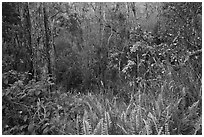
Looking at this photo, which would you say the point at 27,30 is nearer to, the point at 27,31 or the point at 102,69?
the point at 27,31

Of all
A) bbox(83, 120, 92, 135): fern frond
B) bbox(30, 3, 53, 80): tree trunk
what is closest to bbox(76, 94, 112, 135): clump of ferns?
bbox(83, 120, 92, 135): fern frond

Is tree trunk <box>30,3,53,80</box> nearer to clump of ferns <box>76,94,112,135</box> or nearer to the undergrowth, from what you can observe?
the undergrowth

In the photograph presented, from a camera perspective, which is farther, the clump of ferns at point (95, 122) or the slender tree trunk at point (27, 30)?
the slender tree trunk at point (27, 30)

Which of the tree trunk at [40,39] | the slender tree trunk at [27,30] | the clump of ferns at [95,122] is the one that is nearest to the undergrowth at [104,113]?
the clump of ferns at [95,122]

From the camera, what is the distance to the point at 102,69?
18.4 ft

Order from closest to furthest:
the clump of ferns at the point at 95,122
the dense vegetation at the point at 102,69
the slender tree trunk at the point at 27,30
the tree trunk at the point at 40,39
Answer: the clump of ferns at the point at 95,122 < the dense vegetation at the point at 102,69 < the tree trunk at the point at 40,39 < the slender tree trunk at the point at 27,30

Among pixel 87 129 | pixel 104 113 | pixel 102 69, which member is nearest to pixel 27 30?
pixel 102 69

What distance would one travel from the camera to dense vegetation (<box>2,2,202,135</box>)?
2.82 meters

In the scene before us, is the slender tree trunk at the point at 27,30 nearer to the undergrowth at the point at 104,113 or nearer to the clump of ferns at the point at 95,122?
the undergrowth at the point at 104,113

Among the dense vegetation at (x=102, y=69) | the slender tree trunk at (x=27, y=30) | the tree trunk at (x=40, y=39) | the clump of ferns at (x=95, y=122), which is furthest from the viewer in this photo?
the slender tree trunk at (x=27, y=30)

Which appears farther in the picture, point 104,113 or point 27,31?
point 27,31

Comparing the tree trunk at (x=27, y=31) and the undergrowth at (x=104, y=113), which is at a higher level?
the tree trunk at (x=27, y=31)

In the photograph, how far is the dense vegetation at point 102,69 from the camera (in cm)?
282

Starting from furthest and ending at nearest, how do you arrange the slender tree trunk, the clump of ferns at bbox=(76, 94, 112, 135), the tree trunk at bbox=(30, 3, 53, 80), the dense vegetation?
the slender tree trunk → the tree trunk at bbox=(30, 3, 53, 80) → the dense vegetation → the clump of ferns at bbox=(76, 94, 112, 135)
